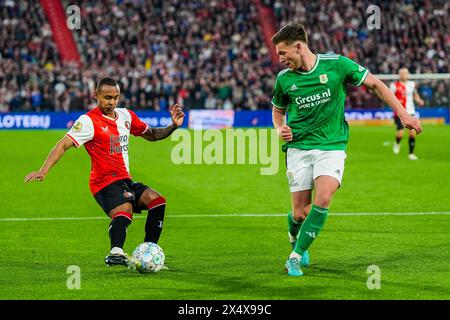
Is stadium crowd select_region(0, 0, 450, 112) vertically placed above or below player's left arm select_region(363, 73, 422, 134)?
above

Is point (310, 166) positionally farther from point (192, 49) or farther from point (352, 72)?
point (192, 49)

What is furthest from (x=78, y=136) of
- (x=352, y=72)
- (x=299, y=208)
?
(x=352, y=72)

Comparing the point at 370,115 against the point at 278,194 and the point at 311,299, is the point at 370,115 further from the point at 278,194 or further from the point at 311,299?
the point at 311,299

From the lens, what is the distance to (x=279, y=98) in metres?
8.80

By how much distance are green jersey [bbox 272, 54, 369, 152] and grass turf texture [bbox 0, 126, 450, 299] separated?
50.6 inches

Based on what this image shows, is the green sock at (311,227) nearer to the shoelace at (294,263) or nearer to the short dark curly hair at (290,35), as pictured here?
the shoelace at (294,263)

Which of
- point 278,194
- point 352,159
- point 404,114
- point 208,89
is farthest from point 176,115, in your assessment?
point 208,89

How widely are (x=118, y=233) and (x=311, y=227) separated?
188cm

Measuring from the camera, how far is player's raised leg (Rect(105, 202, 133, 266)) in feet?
28.7

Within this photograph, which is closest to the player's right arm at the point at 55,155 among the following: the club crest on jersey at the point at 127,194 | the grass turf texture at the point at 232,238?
the club crest on jersey at the point at 127,194

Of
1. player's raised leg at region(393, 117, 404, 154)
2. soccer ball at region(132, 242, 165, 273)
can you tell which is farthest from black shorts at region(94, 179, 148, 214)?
player's raised leg at region(393, 117, 404, 154)

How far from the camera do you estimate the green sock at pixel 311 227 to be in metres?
8.48

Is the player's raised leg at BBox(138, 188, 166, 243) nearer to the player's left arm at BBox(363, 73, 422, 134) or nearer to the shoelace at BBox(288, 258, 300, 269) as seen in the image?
the shoelace at BBox(288, 258, 300, 269)

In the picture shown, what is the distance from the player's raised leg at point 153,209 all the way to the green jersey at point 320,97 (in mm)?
1519
